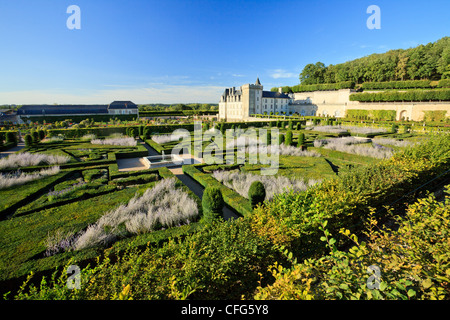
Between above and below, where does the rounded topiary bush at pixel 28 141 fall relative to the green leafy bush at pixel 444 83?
below

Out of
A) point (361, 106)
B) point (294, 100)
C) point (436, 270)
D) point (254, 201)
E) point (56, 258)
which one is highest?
point (294, 100)

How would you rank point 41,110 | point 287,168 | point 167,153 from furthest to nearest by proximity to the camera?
point 41,110
point 167,153
point 287,168

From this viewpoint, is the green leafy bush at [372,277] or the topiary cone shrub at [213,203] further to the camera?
the topiary cone shrub at [213,203]

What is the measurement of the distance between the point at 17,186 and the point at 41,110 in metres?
65.4

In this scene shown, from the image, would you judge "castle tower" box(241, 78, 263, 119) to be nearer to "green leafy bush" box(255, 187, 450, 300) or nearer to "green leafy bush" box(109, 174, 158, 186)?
"green leafy bush" box(109, 174, 158, 186)

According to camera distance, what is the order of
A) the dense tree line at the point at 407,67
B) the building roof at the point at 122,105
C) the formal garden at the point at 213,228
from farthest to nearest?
1. the building roof at the point at 122,105
2. the dense tree line at the point at 407,67
3. the formal garden at the point at 213,228

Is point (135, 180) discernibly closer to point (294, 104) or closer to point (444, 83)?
point (444, 83)

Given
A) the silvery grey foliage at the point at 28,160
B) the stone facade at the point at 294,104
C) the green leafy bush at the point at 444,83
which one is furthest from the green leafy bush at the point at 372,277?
the green leafy bush at the point at 444,83

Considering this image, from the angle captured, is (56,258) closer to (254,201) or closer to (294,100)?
(254,201)

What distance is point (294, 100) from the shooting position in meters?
76.1

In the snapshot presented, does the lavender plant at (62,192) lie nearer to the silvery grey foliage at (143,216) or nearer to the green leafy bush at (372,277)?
the silvery grey foliage at (143,216)

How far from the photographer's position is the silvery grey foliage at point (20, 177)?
977 cm

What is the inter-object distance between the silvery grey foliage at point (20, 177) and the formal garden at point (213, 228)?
72 mm
